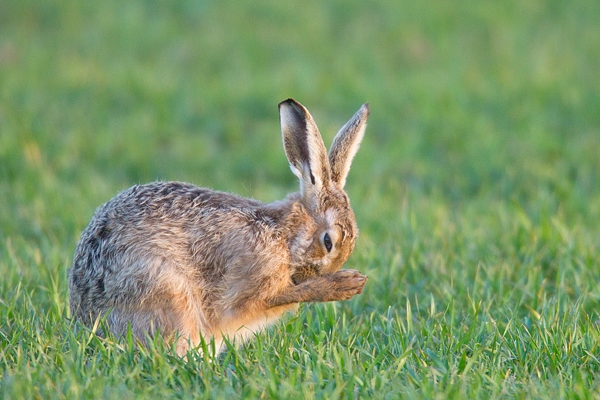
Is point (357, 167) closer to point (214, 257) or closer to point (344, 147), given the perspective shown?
point (344, 147)

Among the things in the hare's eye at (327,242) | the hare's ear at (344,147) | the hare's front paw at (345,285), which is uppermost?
the hare's ear at (344,147)

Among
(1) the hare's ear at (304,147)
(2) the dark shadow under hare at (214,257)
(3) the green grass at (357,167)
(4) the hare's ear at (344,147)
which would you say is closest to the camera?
(3) the green grass at (357,167)

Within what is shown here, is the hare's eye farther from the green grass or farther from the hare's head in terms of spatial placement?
the green grass

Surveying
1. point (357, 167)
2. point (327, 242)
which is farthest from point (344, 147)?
point (357, 167)

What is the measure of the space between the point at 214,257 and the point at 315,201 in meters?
0.64

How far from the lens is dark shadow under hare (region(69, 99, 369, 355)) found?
396 cm

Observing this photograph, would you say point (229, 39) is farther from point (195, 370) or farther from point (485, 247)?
point (195, 370)

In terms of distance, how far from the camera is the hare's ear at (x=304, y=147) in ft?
13.9

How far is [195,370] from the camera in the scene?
3.52 m

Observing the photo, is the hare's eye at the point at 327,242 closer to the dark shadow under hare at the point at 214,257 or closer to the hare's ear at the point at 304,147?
the dark shadow under hare at the point at 214,257

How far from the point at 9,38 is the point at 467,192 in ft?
24.2

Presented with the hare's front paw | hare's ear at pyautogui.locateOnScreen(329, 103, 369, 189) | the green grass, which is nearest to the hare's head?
hare's ear at pyautogui.locateOnScreen(329, 103, 369, 189)

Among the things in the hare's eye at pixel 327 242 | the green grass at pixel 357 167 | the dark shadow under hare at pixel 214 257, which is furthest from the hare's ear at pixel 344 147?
the green grass at pixel 357 167

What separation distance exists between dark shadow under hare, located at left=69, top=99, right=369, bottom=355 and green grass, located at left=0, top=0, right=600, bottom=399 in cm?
21
